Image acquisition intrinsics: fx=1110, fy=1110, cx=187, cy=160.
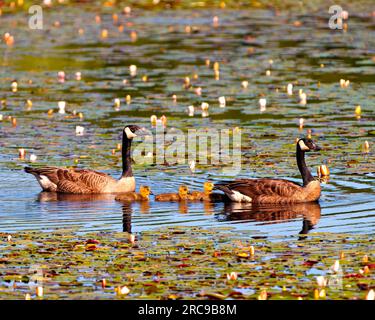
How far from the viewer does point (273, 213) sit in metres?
21.0

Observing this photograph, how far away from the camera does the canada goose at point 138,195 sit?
2208 cm

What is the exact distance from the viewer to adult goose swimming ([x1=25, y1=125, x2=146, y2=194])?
75.5 ft

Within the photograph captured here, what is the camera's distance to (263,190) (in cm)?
2191

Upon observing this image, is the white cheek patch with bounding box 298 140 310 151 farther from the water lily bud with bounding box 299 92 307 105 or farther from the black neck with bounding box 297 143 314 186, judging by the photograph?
the water lily bud with bounding box 299 92 307 105

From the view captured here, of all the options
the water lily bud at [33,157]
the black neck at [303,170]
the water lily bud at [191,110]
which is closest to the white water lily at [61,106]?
the water lily bud at [191,110]

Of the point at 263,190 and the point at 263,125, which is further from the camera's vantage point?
the point at 263,125

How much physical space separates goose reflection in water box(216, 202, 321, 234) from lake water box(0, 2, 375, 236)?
6 centimetres

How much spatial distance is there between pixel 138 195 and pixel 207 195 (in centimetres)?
139

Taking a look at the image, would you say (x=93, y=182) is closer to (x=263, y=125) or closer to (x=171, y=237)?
(x=171, y=237)

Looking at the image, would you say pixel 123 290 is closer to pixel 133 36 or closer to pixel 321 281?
pixel 321 281

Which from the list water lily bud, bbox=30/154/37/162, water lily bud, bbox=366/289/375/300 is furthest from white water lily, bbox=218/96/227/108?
water lily bud, bbox=366/289/375/300

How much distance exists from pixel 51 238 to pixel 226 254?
3.13 meters

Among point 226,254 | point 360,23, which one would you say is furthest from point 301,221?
point 360,23

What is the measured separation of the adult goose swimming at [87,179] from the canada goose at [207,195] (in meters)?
1.59
